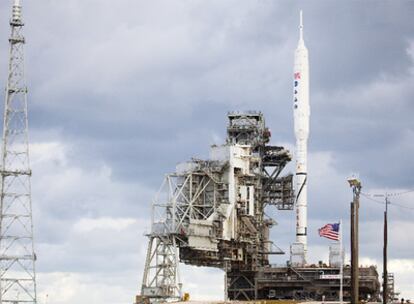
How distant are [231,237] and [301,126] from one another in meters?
24.0

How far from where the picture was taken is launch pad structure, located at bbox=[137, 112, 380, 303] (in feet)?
433

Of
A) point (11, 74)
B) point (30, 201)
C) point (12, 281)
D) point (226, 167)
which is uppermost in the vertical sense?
point (11, 74)

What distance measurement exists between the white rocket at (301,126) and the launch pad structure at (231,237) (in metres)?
6.27

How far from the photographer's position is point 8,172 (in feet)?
398

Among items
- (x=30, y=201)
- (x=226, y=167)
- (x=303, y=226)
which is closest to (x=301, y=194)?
(x=303, y=226)

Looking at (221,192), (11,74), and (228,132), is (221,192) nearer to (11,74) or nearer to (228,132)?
(228,132)

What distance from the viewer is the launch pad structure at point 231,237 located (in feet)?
433

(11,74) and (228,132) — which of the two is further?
(228,132)

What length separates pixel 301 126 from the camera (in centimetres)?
15100

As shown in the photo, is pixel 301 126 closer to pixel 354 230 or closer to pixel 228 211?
pixel 228 211

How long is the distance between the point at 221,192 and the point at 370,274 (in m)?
25.2

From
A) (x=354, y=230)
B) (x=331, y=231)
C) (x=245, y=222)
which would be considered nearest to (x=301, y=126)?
(x=245, y=222)

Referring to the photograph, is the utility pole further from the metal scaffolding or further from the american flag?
the metal scaffolding

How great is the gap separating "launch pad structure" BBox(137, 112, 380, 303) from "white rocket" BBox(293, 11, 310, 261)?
627 cm
